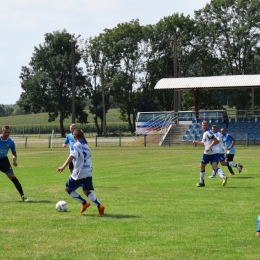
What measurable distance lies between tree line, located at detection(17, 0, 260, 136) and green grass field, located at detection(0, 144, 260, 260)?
219 feet

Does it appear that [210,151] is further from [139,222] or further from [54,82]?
[54,82]

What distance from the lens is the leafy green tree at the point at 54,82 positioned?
97.1m

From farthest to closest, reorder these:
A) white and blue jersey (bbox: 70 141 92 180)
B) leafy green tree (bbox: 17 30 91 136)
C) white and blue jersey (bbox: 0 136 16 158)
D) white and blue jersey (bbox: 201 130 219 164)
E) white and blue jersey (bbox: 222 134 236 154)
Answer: leafy green tree (bbox: 17 30 91 136), white and blue jersey (bbox: 222 134 236 154), white and blue jersey (bbox: 201 130 219 164), white and blue jersey (bbox: 0 136 16 158), white and blue jersey (bbox: 70 141 92 180)

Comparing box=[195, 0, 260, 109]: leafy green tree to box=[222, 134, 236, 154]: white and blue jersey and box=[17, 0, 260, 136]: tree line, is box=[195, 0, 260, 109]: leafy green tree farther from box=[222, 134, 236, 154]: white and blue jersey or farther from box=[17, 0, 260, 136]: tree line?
box=[222, 134, 236, 154]: white and blue jersey

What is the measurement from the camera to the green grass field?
10.5 meters

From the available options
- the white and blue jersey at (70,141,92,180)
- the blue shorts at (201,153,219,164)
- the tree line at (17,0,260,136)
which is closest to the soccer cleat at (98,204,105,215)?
the white and blue jersey at (70,141,92,180)

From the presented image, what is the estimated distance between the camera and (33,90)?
319 feet

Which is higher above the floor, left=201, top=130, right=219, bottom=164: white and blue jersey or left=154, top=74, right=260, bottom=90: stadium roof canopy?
left=154, top=74, right=260, bottom=90: stadium roof canopy

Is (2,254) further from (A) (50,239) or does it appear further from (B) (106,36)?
(B) (106,36)

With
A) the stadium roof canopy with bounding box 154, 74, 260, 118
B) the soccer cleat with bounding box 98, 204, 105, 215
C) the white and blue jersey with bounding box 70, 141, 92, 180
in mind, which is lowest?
the soccer cleat with bounding box 98, 204, 105, 215

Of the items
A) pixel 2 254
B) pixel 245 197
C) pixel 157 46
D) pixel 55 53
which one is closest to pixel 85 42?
pixel 55 53

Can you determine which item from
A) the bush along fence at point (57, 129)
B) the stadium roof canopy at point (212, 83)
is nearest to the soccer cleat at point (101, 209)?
the stadium roof canopy at point (212, 83)

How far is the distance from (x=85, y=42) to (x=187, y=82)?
4503 cm

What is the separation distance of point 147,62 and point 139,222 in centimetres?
8418
